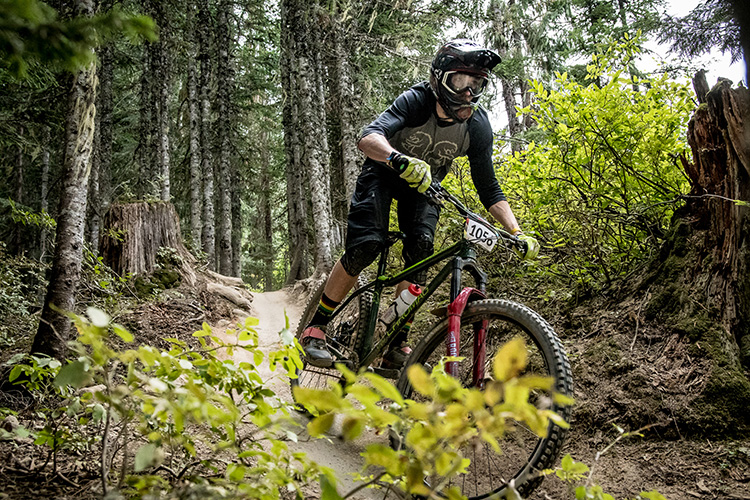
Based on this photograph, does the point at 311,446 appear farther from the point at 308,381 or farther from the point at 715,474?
the point at 715,474

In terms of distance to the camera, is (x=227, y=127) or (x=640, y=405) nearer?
(x=640, y=405)

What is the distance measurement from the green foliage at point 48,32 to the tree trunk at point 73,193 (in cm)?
253

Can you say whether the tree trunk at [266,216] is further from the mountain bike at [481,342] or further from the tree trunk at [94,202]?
the mountain bike at [481,342]

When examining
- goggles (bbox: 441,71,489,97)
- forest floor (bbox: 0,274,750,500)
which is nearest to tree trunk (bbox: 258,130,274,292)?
forest floor (bbox: 0,274,750,500)

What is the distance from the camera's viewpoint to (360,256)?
3.55 m

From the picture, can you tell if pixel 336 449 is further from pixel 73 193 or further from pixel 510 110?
pixel 510 110

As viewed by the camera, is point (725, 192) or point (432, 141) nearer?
point (725, 192)

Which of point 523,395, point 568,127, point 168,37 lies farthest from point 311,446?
point 168,37

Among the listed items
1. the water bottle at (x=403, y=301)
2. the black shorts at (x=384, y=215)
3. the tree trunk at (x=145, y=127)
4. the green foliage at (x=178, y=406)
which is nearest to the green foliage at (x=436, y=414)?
the green foliage at (x=178, y=406)

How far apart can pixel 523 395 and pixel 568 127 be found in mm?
4199

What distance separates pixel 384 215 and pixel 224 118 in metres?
13.8

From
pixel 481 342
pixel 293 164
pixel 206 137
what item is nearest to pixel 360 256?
pixel 481 342

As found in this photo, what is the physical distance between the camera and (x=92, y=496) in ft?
5.49

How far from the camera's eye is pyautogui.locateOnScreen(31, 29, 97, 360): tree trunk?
3367 mm
